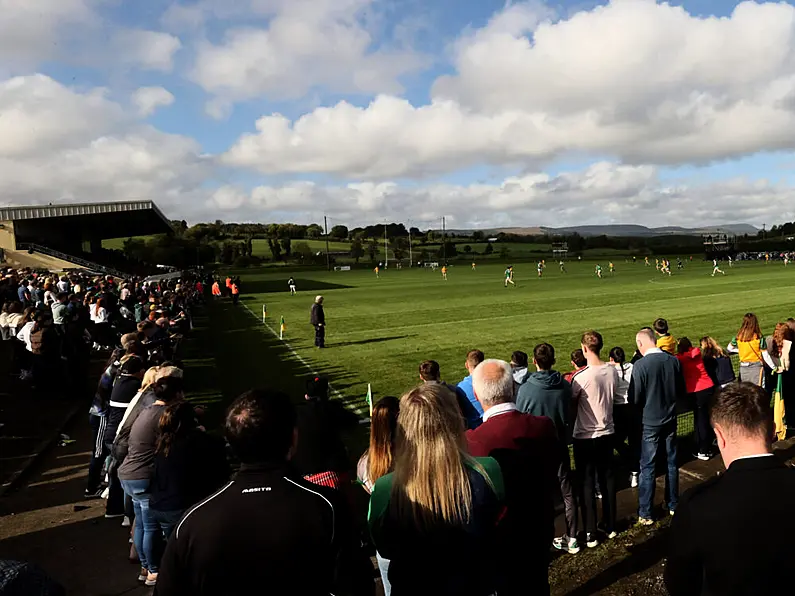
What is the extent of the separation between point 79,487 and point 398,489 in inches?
260

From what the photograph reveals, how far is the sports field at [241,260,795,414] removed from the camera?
15734mm

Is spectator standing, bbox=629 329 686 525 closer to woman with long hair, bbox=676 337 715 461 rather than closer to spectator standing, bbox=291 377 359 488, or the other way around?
woman with long hair, bbox=676 337 715 461

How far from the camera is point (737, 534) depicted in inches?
86.8

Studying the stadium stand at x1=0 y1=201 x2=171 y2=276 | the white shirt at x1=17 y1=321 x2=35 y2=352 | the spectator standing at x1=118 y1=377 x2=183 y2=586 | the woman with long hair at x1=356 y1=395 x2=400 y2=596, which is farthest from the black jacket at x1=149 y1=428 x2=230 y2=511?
the stadium stand at x1=0 y1=201 x2=171 y2=276

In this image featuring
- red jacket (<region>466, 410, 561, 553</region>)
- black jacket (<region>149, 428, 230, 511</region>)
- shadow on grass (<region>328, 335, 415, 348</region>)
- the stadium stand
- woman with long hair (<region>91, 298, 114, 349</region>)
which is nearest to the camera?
red jacket (<region>466, 410, 561, 553</region>)

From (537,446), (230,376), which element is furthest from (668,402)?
(230,376)

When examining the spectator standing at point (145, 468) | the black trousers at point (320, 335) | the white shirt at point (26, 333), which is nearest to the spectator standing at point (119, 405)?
the spectator standing at point (145, 468)

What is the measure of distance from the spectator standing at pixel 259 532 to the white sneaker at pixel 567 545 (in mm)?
3549

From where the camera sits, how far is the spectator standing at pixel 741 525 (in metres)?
2.19

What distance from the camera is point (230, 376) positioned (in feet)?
48.1

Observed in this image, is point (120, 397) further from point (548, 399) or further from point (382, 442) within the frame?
point (548, 399)

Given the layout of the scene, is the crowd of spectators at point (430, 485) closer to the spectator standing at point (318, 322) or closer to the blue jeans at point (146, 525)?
the blue jeans at point (146, 525)

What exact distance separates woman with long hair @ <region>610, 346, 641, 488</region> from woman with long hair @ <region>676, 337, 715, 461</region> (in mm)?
720

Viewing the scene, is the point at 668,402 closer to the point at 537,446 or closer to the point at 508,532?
the point at 537,446
